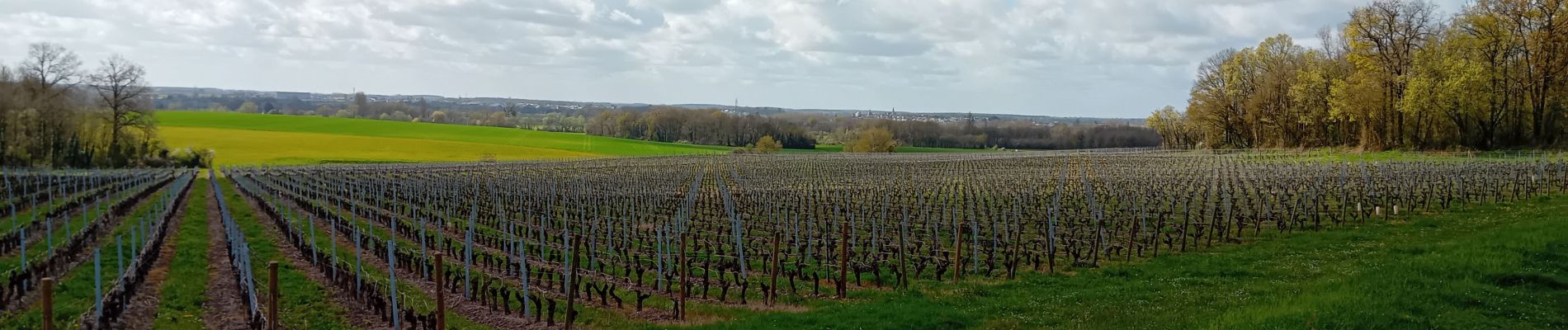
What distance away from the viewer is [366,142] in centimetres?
8444

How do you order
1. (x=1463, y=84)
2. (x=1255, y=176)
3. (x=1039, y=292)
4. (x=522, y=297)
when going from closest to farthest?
(x=522, y=297) → (x=1039, y=292) → (x=1255, y=176) → (x=1463, y=84)

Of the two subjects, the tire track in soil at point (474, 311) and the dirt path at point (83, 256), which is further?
the dirt path at point (83, 256)

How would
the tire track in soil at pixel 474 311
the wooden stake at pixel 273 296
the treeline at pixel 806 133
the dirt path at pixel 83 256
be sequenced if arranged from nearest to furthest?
the wooden stake at pixel 273 296 → the tire track in soil at pixel 474 311 → the dirt path at pixel 83 256 → the treeline at pixel 806 133

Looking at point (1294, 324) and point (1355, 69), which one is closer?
point (1294, 324)

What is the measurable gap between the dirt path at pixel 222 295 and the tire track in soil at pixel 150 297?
59 centimetres

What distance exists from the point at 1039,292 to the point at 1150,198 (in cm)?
1745

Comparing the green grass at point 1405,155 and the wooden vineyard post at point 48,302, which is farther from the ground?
the green grass at point 1405,155

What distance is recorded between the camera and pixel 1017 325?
34.6ft

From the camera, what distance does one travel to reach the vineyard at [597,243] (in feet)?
39.1

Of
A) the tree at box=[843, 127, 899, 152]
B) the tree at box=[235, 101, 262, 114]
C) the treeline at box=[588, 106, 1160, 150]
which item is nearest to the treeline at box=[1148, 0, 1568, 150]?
the tree at box=[843, 127, 899, 152]

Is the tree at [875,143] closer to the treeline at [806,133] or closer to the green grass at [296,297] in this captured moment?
the treeline at [806,133]

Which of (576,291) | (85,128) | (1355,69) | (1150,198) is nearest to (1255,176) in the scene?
(1150,198)

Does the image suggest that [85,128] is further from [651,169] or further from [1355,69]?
[1355,69]

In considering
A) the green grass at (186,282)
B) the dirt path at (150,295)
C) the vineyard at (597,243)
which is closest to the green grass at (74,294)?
the vineyard at (597,243)
